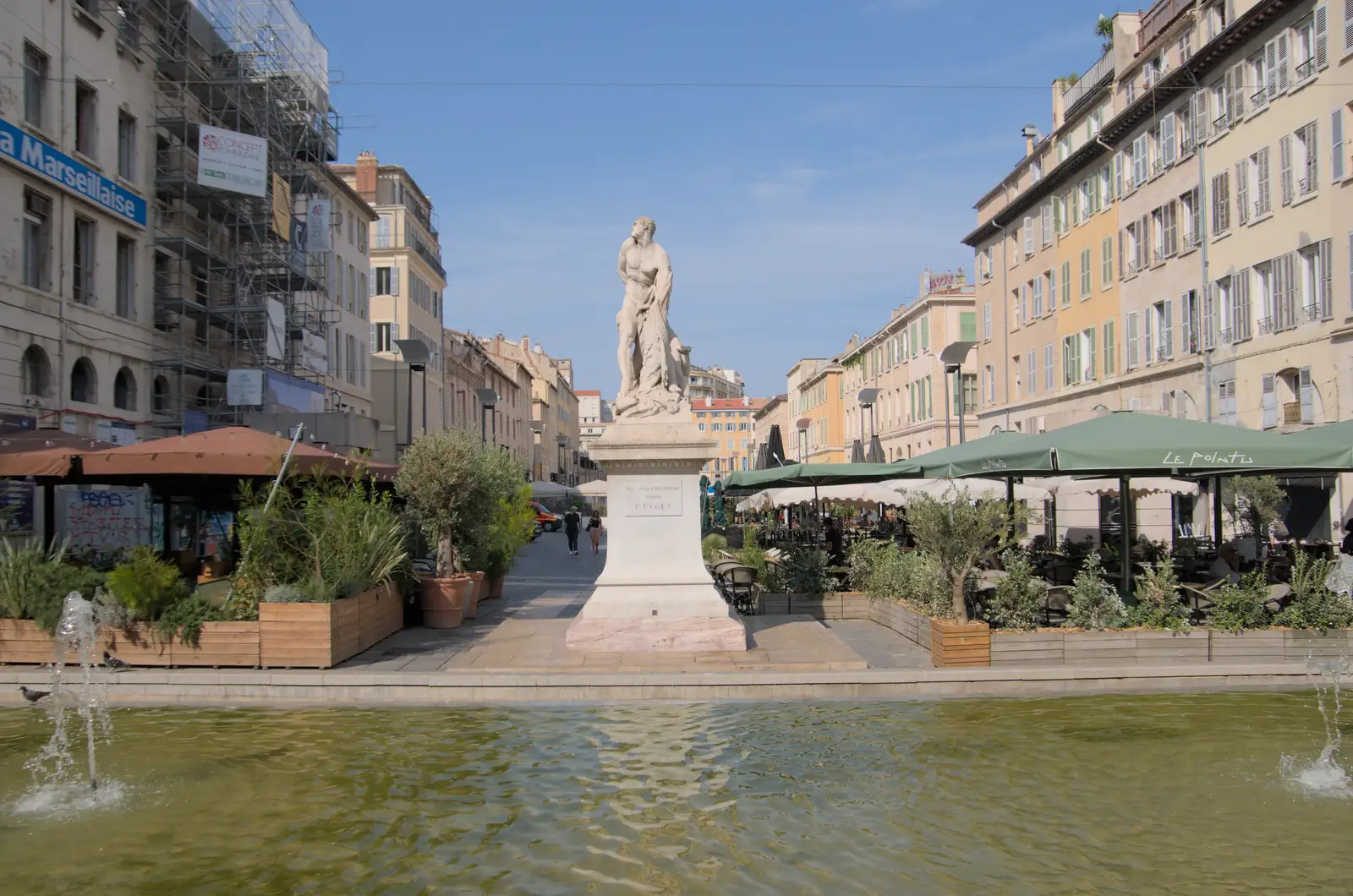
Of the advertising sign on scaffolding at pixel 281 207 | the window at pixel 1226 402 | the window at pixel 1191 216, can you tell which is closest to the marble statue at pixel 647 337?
the window at pixel 1226 402

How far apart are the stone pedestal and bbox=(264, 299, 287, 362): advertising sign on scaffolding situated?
23.1 meters

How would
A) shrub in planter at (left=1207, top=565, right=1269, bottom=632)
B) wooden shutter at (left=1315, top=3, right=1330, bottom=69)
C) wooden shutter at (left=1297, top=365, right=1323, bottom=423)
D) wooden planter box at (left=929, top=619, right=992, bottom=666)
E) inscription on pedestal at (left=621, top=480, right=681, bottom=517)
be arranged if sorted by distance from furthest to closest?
wooden shutter at (left=1297, top=365, right=1323, bottom=423)
wooden shutter at (left=1315, top=3, right=1330, bottom=69)
inscription on pedestal at (left=621, top=480, right=681, bottom=517)
shrub in planter at (left=1207, top=565, right=1269, bottom=632)
wooden planter box at (left=929, top=619, right=992, bottom=666)

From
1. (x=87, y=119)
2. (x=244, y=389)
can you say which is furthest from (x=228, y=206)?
(x=87, y=119)

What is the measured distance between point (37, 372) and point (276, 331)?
10110mm

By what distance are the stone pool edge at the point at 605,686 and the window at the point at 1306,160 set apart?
19.4 m

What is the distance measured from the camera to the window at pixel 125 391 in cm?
2703

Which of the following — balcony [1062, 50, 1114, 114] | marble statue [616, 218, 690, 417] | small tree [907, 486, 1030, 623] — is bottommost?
small tree [907, 486, 1030, 623]

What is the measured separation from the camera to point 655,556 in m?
12.5

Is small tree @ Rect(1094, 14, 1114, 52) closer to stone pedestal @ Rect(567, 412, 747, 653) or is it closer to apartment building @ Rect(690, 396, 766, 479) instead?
stone pedestal @ Rect(567, 412, 747, 653)

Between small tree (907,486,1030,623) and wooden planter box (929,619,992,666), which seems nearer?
wooden planter box (929,619,992,666)

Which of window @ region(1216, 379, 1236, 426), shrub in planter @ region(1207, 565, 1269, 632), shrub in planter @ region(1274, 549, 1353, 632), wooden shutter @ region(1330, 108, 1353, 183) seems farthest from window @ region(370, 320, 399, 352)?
shrub in planter @ region(1274, 549, 1353, 632)

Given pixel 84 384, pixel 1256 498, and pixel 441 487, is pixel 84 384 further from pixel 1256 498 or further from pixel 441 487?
pixel 1256 498

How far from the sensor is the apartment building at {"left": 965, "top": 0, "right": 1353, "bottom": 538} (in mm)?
25531

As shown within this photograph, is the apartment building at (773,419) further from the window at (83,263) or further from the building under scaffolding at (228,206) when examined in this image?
the window at (83,263)
